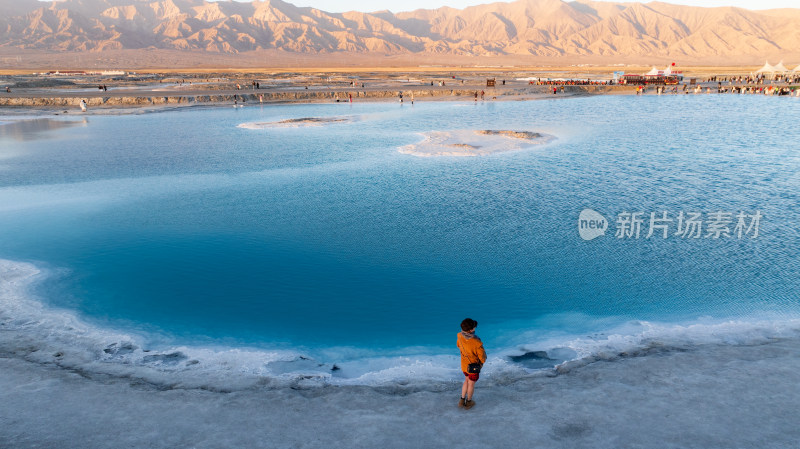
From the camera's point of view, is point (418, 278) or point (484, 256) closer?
point (418, 278)

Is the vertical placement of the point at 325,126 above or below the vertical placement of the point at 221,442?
above

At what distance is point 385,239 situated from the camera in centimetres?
1576

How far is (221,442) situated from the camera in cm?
707

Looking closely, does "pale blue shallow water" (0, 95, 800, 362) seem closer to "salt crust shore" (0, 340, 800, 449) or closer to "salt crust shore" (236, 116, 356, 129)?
"salt crust shore" (0, 340, 800, 449)

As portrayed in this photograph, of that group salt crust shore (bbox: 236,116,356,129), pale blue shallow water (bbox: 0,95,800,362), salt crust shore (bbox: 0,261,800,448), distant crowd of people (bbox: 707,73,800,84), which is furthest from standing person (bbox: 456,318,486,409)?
distant crowd of people (bbox: 707,73,800,84)

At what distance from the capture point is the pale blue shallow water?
11.6m

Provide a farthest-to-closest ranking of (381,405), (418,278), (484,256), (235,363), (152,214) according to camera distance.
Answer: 1. (152,214)
2. (484,256)
3. (418,278)
4. (235,363)
5. (381,405)

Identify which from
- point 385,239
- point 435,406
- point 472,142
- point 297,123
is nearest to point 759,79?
point 472,142

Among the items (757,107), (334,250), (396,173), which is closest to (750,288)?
(334,250)

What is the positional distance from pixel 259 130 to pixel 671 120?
34111mm

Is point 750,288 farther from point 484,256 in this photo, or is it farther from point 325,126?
point 325,126

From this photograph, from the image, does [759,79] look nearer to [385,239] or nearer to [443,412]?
[385,239]

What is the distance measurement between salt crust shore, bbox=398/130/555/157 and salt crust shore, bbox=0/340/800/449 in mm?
20641

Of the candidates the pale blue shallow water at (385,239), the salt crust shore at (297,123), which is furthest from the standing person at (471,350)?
the salt crust shore at (297,123)
